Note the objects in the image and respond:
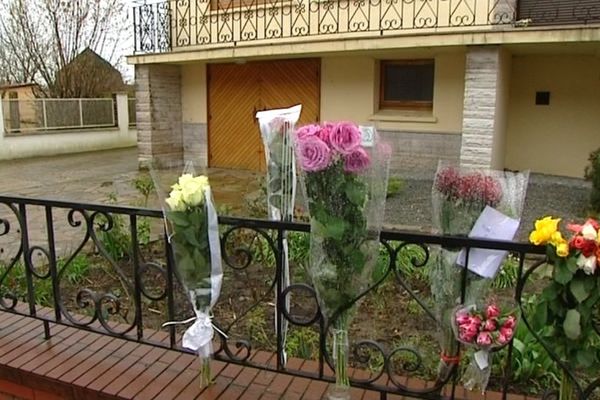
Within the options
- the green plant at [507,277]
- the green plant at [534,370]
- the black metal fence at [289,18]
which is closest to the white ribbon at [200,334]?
the green plant at [534,370]

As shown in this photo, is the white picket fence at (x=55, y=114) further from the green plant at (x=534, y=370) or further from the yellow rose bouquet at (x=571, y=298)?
the yellow rose bouquet at (x=571, y=298)

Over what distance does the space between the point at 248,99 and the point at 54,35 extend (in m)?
7.00

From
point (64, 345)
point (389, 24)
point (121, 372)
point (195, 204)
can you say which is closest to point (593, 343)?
point (195, 204)

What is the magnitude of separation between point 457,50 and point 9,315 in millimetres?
7131

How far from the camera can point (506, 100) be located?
856 centimetres

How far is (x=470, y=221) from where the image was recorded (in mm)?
1502

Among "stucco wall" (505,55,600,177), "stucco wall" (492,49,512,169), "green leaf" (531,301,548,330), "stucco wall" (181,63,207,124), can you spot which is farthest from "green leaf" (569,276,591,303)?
"stucco wall" (181,63,207,124)

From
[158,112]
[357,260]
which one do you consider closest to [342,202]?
[357,260]

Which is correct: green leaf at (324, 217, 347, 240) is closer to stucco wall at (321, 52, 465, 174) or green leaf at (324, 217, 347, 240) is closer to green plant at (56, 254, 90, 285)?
green plant at (56, 254, 90, 285)

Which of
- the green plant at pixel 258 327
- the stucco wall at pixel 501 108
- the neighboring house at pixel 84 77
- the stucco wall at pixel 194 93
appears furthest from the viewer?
the neighboring house at pixel 84 77

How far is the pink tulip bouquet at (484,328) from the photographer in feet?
4.80

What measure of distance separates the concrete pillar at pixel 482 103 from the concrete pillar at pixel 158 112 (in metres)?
5.23

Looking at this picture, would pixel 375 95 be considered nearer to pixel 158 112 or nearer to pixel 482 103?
pixel 482 103

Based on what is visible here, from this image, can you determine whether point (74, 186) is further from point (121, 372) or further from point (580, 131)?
point (580, 131)
